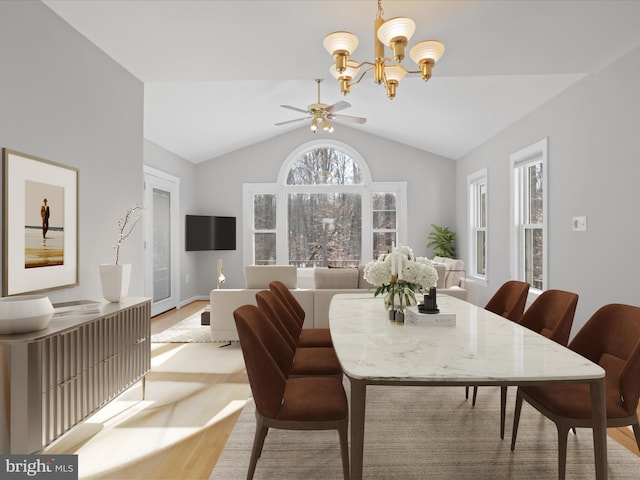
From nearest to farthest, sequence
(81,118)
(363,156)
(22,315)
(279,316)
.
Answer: (22,315)
(279,316)
(81,118)
(363,156)

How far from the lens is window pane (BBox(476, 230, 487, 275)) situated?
6.68 m

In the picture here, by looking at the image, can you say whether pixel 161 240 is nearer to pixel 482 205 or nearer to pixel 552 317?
pixel 482 205

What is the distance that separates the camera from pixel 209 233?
7500mm

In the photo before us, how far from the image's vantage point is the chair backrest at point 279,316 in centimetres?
235

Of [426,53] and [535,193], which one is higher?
[426,53]

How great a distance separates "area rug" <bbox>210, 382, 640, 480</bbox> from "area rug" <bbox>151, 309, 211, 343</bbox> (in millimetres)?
2156

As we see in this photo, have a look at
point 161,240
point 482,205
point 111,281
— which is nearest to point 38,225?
point 111,281

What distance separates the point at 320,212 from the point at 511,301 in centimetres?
550

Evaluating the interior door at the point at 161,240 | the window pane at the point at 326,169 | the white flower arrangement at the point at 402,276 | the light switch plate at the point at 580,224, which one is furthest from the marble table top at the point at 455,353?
the window pane at the point at 326,169

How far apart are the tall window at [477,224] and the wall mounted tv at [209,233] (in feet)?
14.1

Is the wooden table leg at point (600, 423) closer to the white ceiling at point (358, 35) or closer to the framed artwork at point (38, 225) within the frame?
the white ceiling at point (358, 35)

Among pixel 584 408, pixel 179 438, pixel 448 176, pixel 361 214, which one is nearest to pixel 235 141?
pixel 361 214

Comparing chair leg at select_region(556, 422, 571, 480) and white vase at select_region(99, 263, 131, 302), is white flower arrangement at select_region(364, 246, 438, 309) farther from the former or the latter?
white vase at select_region(99, 263, 131, 302)

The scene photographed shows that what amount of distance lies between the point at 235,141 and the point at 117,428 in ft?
19.2
